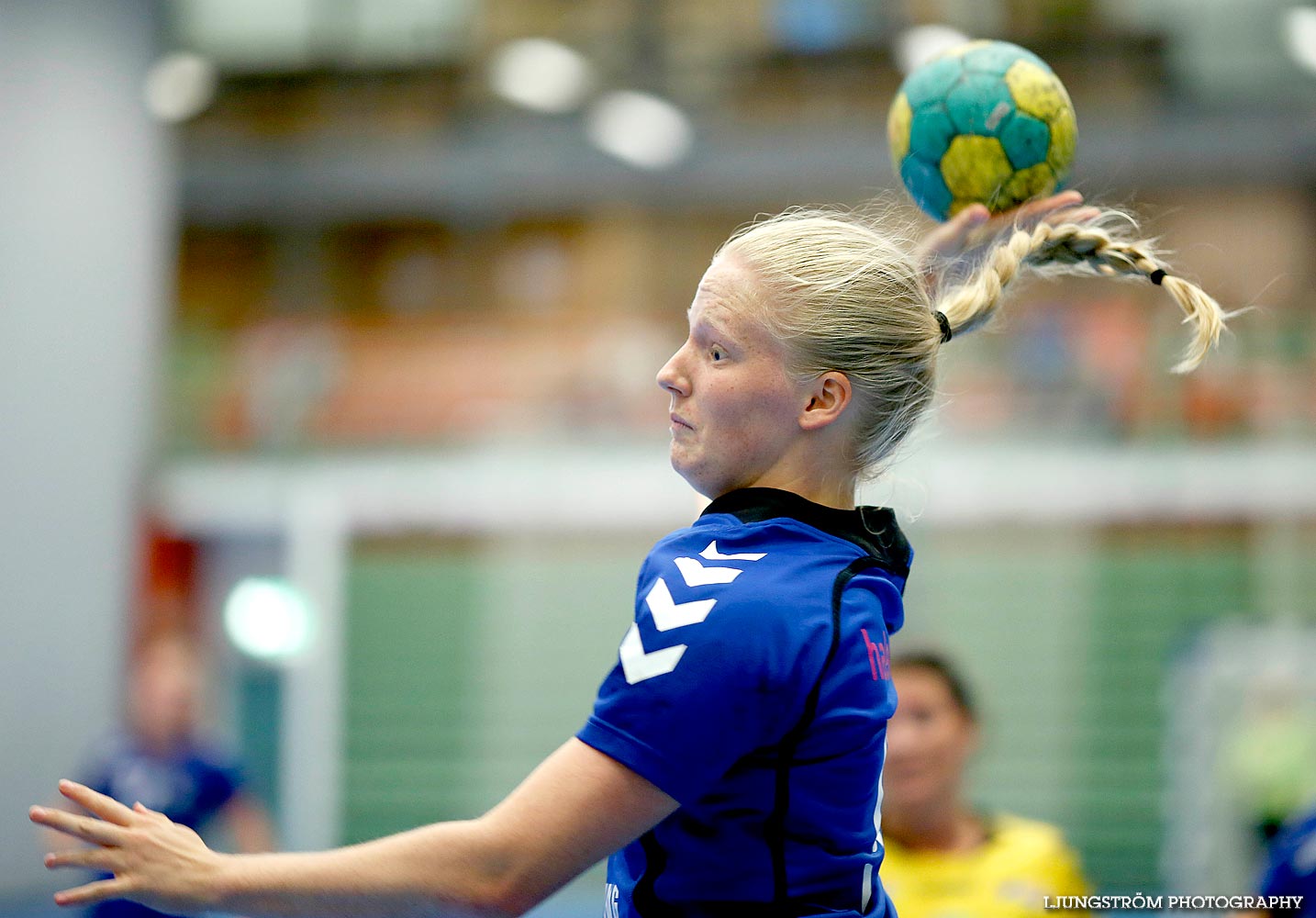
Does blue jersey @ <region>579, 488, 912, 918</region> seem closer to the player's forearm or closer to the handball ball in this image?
the player's forearm

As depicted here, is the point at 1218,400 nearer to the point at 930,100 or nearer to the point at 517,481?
the point at 517,481

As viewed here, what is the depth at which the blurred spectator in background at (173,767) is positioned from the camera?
6309 mm

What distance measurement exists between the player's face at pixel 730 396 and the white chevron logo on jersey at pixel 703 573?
20 centimetres

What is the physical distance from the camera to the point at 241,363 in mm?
13758

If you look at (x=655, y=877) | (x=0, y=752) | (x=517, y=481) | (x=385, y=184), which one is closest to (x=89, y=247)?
(x=0, y=752)

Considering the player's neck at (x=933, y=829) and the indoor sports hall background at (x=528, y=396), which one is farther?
the indoor sports hall background at (x=528, y=396)

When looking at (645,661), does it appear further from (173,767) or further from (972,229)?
(173,767)

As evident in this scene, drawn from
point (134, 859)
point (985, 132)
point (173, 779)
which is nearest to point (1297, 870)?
point (985, 132)

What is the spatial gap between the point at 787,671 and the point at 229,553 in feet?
43.0

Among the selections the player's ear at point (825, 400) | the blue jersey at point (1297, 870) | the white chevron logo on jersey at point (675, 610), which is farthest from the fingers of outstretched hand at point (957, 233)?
the blue jersey at point (1297, 870)

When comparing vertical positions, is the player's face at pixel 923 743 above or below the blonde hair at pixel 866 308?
below

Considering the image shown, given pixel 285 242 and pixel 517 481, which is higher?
pixel 285 242

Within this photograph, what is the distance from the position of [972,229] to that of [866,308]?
26.6 inches

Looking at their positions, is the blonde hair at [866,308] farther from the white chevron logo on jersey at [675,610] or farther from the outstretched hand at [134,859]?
the outstretched hand at [134,859]
